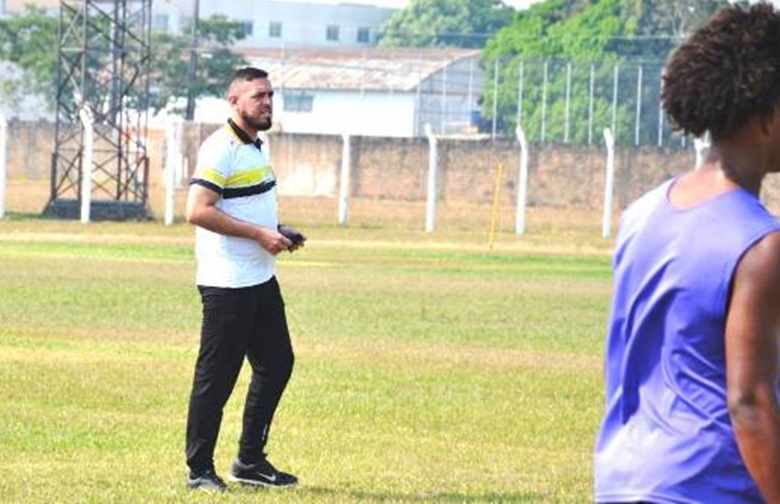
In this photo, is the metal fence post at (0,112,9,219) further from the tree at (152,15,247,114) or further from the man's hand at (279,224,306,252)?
the tree at (152,15,247,114)

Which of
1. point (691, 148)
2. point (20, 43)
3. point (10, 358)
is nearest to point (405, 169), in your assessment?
point (691, 148)

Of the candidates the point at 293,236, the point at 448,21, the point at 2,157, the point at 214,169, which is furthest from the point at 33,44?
the point at 293,236

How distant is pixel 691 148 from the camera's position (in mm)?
63812

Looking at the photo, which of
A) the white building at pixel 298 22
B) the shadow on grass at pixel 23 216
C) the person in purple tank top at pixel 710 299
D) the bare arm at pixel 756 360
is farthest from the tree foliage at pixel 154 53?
the bare arm at pixel 756 360

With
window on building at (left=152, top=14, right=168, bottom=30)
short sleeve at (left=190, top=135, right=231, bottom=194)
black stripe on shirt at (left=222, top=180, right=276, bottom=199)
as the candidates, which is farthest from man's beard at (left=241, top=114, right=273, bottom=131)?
window on building at (left=152, top=14, right=168, bottom=30)

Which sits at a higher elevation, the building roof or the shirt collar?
the shirt collar

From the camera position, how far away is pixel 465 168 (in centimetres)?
6912

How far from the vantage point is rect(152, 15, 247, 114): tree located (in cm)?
9306

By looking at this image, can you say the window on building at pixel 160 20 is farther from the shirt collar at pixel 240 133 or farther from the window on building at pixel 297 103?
the shirt collar at pixel 240 133

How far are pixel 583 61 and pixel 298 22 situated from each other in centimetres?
9282

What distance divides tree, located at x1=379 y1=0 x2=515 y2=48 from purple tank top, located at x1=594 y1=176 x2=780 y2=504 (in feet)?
545

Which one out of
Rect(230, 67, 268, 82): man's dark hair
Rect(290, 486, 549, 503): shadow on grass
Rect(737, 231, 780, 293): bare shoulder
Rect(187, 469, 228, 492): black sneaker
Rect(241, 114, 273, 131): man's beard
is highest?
Rect(230, 67, 268, 82): man's dark hair

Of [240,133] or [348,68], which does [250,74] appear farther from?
[348,68]

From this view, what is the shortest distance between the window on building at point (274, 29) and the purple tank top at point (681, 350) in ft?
530
